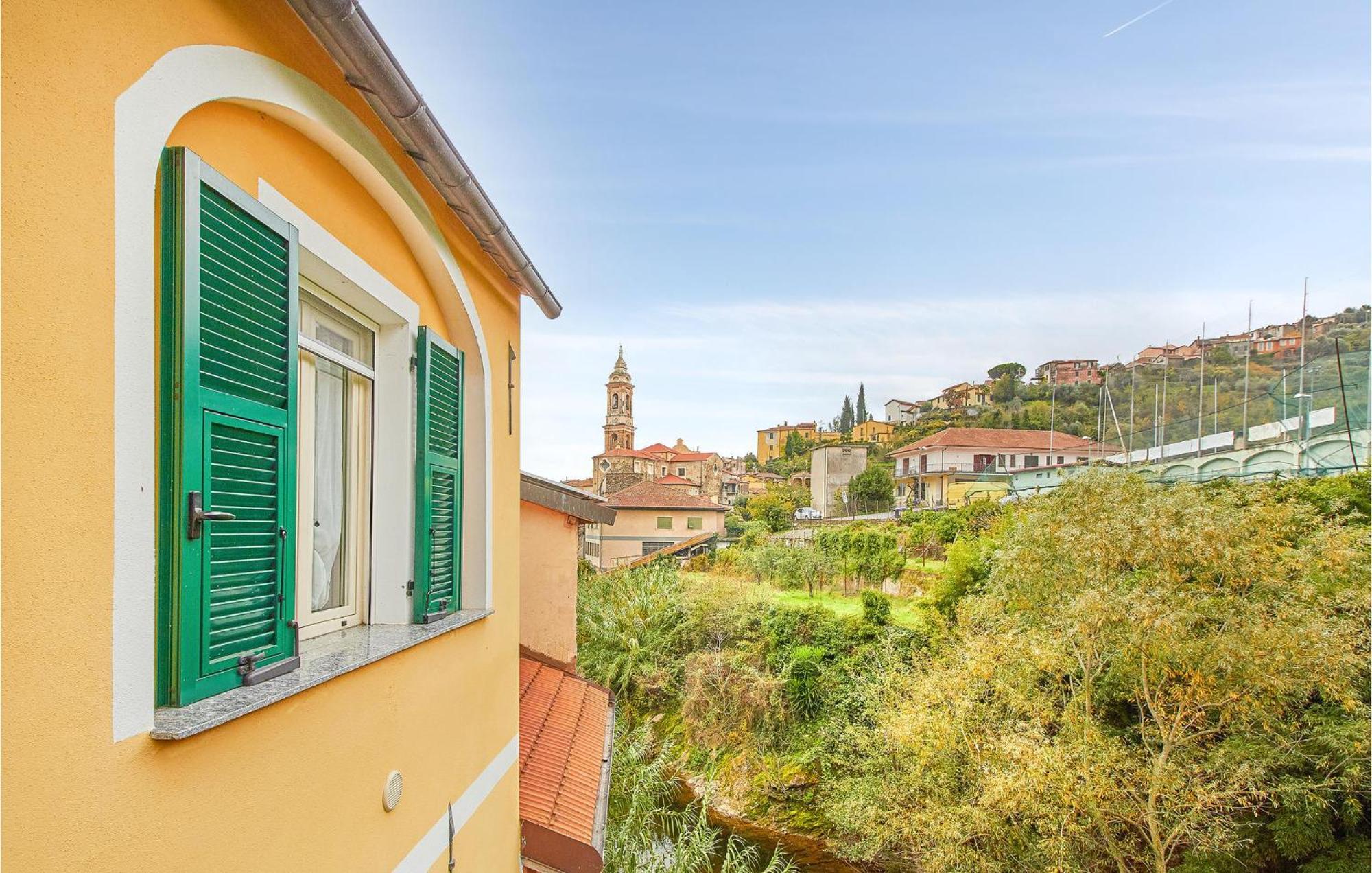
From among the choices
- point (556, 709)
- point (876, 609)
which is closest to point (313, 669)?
point (556, 709)

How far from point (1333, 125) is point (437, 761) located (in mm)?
11724

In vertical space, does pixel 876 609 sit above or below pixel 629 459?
below

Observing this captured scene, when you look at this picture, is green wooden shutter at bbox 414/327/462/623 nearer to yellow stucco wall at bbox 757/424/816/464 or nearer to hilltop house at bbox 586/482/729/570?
hilltop house at bbox 586/482/729/570

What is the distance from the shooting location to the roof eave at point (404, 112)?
1.87 m

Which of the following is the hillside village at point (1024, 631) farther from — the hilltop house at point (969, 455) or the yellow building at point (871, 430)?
the yellow building at point (871, 430)

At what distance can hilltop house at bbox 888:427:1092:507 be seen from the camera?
4356 cm

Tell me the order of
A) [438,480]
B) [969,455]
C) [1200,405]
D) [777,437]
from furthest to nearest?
[777,437]
[969,455]
[1200,405]
[438,480]

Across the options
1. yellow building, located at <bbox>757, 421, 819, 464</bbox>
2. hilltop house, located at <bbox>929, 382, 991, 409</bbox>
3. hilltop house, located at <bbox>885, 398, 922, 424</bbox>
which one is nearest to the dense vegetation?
hilltop house, located at <bbox>929, 382, 991, 409</bbox>

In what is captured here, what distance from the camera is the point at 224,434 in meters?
1.58

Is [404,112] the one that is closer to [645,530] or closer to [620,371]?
[645,530]

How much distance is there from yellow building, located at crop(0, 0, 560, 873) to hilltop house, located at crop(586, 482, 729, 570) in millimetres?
30561

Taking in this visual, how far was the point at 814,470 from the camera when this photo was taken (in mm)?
57125

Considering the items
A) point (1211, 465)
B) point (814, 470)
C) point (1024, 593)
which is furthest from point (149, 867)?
point (814, 470)

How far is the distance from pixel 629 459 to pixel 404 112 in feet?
169
